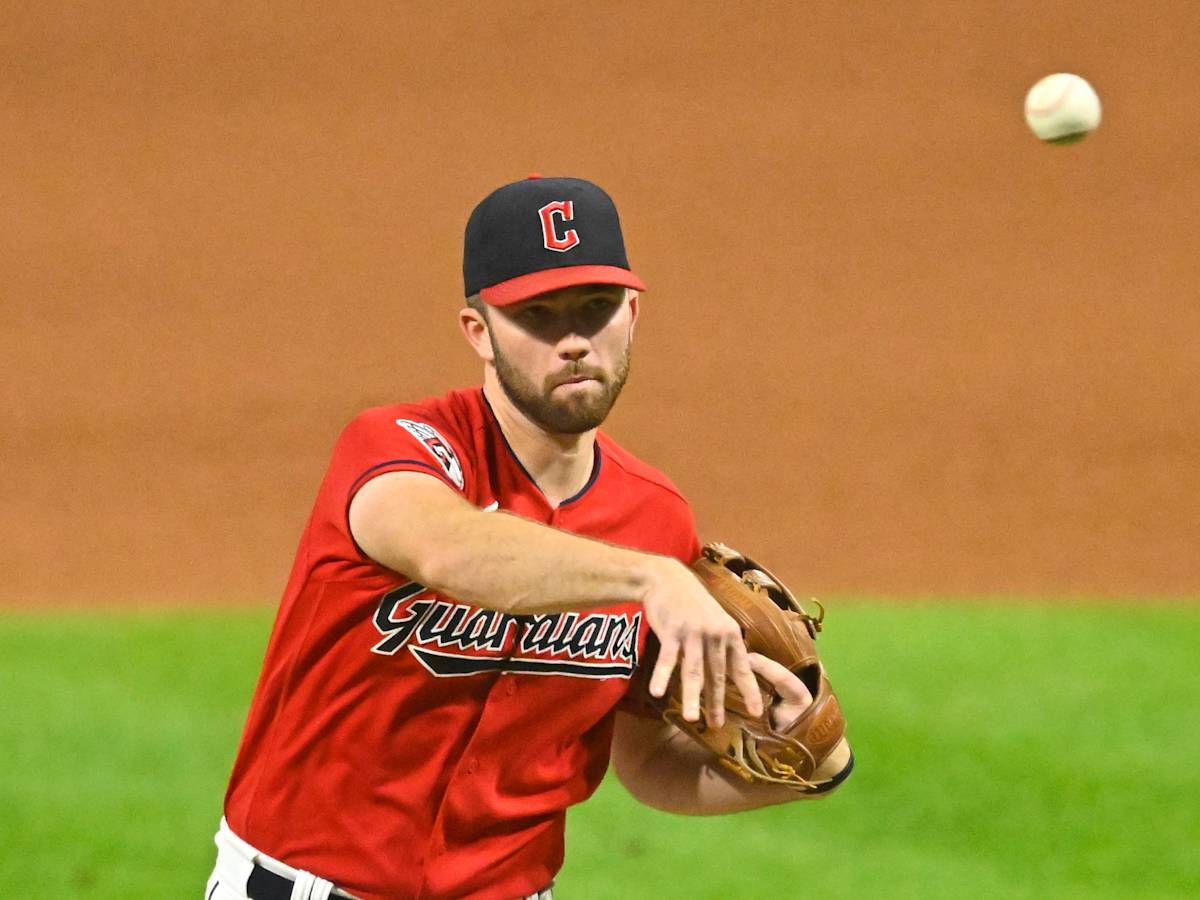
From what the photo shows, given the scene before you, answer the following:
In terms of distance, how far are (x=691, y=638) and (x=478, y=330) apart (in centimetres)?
120

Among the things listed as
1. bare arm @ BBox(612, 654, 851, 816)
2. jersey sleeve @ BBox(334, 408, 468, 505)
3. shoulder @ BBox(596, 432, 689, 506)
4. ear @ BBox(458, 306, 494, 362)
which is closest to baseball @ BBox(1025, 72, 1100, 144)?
shoulder @ BBox(596, 432, 689, 506)

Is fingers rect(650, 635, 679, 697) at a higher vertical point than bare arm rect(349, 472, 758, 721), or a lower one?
lower

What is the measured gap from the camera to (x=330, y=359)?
11594 mm

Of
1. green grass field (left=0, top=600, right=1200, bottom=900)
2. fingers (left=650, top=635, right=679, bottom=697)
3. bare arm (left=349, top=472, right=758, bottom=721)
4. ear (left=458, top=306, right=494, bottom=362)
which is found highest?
ear (left=458, top=306, right=494, bottom=362)

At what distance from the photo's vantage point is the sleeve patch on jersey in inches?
127

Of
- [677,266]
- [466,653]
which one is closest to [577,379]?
[466,653]

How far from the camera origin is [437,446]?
129 inches

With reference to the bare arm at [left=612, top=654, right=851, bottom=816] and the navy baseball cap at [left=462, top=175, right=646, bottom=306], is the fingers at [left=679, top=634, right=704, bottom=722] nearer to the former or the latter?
the navy baseball cap at [left=462, top=175, right=646, bottom=306]

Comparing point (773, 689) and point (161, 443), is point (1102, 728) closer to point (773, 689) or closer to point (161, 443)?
point (773, 689)

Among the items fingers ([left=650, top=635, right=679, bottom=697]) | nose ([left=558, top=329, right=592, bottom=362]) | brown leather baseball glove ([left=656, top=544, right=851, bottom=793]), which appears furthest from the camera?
brown leather baseball glove ([left=656, top=544, right=851, bottom=793])

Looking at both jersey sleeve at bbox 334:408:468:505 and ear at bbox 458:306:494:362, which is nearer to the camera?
jersey sleeve at bbox 334:408:468:505

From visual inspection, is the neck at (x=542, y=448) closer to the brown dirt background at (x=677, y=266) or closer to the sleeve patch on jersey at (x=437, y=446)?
the sleeve patch on jersey at (x=437, y=446)

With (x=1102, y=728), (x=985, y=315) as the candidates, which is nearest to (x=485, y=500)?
(x=1102, y=728)

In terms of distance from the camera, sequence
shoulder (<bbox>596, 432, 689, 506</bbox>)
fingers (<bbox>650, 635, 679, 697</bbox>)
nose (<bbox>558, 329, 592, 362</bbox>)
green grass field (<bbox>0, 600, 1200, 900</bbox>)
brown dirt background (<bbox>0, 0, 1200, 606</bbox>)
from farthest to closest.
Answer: brown dirt background (<bbox>0, 0, 1200, 606</bbox>) → green grass field (<bbox>0, 600, 1200, 900</bbox>) → shoulder (<bbox>596, 432, 689, 506</bbox>) → nose (<bbox>558, 329, 592, 362</bbox>) → fingers (<bbox>650, 635, 679, 697</bbox>)
